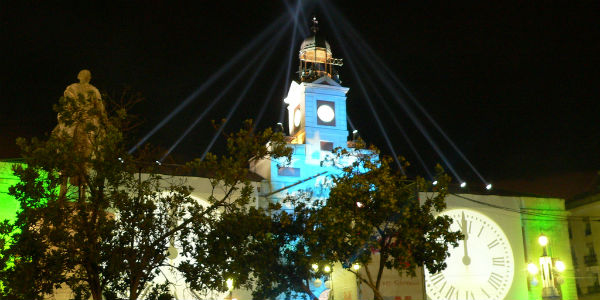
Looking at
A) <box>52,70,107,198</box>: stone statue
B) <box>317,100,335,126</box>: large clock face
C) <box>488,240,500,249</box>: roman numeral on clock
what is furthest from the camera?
<box>317,100,335,126</box>: large clock face

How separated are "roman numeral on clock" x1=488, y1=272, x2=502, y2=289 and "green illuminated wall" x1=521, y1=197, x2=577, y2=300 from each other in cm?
382

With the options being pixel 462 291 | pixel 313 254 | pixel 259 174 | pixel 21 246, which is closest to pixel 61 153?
pixel 21 246

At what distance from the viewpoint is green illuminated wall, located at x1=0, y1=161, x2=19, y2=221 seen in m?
33.6

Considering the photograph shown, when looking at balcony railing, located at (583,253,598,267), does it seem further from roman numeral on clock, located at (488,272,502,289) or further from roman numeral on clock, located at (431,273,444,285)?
roman numeral on clock, located at (431,273,444,285)

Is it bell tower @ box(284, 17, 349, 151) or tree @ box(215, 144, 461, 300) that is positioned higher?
bell tower @ box(284, 17, 349, 151)

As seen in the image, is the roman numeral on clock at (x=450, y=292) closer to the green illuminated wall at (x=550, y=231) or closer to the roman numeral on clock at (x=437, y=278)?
the roman numeral on clock at (x=437, y=278)

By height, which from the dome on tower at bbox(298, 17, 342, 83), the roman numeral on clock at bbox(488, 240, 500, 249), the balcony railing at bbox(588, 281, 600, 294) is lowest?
the balcony railing at bbox(588, 281, 600, 294)

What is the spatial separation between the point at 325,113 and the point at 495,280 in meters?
19.5

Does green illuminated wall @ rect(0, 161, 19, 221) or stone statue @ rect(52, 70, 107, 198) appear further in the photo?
green illuminated wall @ rect(0, 161, 19, 221)

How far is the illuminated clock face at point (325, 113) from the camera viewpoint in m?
53.3

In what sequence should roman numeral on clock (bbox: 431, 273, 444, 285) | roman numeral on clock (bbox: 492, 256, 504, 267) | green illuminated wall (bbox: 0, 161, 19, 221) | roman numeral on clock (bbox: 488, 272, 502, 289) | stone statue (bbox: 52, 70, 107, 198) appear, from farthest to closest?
roman numeral on clock (bbox: 492, 256, 504, 267) < roman numeral on clock (bbox: 488, 272, 502, 289) < roman numeral on clock (bbox: 431, 273, 444, 285) < green illuminated wall (bbox: 0, 161, 19, 221) < stone statue (bbox: 52, 70, 107, 198)

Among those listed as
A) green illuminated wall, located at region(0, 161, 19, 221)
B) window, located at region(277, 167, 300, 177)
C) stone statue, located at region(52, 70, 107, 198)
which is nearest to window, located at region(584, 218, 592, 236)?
window, located at region(277, 167, 300, 177)

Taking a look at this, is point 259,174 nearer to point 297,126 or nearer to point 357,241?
point 297,126

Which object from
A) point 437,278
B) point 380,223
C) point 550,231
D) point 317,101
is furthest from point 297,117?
point 380,223
